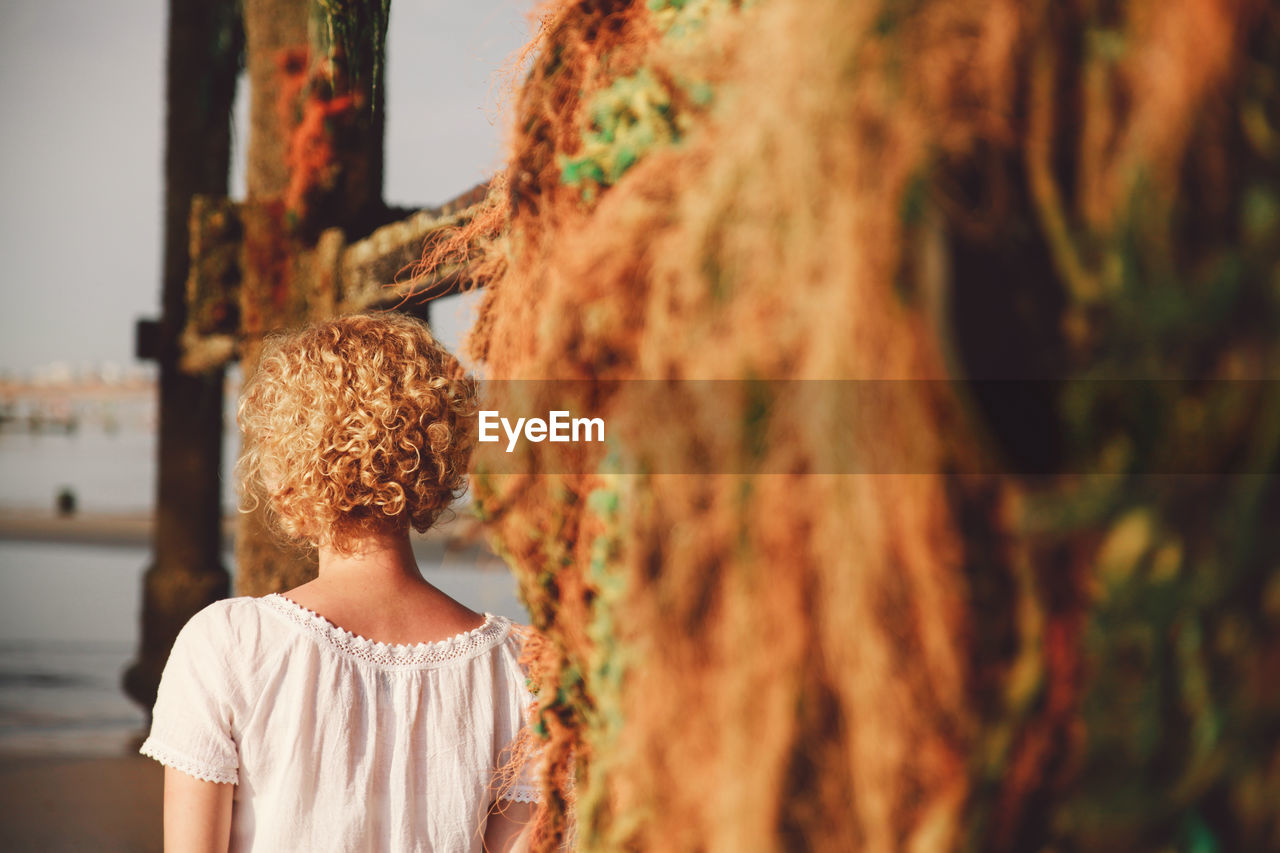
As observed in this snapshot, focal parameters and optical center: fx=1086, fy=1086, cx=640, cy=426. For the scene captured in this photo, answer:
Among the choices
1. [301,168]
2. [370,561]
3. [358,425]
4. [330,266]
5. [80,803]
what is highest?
[301,168]

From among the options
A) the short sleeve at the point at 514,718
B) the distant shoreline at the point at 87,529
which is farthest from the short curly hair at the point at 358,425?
the distant shoreline at the point at 87,529

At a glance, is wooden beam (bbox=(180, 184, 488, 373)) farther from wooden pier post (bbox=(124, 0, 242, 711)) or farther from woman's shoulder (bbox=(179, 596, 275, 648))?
wooden pier post (bbox=(124, 0, 242, 711))

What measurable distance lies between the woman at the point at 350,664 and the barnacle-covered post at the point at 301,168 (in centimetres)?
110

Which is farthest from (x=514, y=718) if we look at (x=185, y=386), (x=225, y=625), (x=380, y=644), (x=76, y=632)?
(x=76, y=632)

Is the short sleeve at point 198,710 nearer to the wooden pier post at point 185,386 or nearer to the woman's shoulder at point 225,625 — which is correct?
the woman's shoulder at point 225,625

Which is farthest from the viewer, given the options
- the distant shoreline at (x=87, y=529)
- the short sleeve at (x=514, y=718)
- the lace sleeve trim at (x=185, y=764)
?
the distant shoreline at (x=87, y=529)

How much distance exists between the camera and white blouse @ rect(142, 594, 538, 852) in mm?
1481

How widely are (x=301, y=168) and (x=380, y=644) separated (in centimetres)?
166

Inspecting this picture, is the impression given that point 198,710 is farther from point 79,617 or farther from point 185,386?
point 79,617

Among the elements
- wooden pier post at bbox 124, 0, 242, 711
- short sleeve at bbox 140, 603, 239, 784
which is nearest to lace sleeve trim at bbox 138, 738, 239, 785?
short sleeve at bbox 140, 603, 239, 784

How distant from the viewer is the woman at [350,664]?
1.49m

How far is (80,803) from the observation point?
5.29 m

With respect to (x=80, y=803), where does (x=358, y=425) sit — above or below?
above

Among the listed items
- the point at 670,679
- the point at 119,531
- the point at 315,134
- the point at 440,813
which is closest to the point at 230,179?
the point at 315,134
